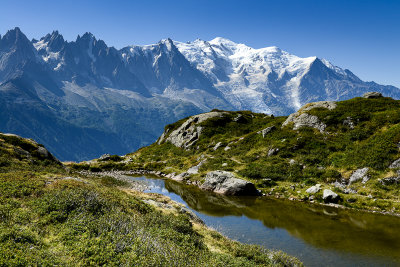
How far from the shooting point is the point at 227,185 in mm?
50969

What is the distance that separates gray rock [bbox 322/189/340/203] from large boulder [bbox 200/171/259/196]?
12179mm

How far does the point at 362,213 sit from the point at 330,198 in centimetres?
552

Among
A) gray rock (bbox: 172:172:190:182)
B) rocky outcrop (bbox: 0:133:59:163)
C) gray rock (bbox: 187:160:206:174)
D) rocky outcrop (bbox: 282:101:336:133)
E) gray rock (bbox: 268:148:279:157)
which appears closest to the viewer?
rocky outcrop (bbox: 0:133:59:163)

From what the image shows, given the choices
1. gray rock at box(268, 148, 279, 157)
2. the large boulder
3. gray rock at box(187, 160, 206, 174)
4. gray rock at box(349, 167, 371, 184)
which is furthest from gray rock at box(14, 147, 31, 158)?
gray rock at box(349, 167, 371, 184)

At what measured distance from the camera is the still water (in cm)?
2373

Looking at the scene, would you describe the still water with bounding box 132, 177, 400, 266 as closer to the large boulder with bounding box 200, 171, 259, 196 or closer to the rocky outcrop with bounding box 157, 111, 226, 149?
the large boulder with bounding box 200, 171, 259, 196

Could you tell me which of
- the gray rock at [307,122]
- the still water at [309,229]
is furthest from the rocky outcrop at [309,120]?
the still water at [309,229]

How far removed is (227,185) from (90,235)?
1507 inches

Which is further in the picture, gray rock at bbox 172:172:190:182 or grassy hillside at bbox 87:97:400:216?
gray rock at bbox 172:172:190:182

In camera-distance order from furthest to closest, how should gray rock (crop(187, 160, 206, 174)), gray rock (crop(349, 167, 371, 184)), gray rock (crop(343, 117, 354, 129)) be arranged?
gray rock (crop(187, 160, 206, 174)) → gray rock (crop(343, 117, 354, 129)) → gray rock (crop(349, 167, 371, 184))

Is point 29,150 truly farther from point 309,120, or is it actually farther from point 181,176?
point 309,120

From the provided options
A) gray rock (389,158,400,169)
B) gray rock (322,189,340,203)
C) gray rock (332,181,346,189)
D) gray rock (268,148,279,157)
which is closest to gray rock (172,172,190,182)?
gray rock (268,148,279,157)

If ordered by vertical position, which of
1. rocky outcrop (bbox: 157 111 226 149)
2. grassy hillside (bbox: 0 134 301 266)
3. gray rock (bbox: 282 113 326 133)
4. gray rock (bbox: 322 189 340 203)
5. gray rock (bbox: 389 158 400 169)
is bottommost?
grassy hillside (bbox: 0 134 301 266)

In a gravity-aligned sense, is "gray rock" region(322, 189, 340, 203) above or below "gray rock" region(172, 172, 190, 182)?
above
